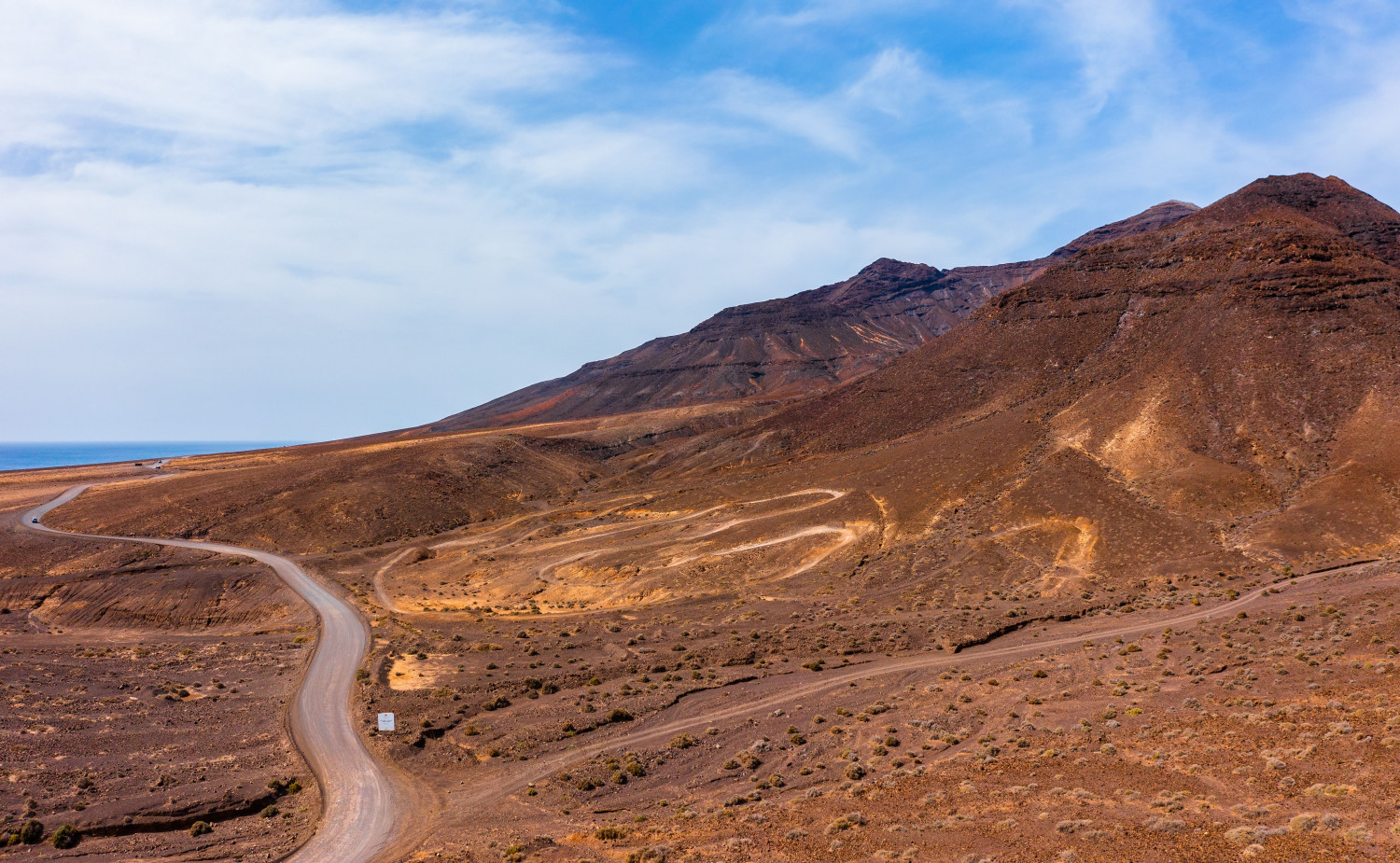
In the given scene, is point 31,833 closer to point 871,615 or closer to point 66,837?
point 66,837

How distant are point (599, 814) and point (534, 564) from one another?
1630 inches

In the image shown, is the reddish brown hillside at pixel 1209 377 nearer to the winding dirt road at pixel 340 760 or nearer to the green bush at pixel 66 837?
the winding dirt road at pixel 340 760

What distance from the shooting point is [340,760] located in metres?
25.1

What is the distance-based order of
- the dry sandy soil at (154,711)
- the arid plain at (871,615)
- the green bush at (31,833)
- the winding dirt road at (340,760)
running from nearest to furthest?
the green bush at (31,833) < the arid plain at (871,615) < the winding dirt road at (340,760) < the dry sandy soil at (154,711)

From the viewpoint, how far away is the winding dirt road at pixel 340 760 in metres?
19.6

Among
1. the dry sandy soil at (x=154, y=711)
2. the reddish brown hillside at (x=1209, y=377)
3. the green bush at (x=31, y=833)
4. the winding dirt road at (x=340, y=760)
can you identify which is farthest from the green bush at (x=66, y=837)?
the reddish brown hillside at (x=1209, y=377)

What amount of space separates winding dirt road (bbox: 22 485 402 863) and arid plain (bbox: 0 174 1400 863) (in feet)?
1.91

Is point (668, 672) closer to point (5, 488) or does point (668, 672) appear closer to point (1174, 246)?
point (1174, 246)

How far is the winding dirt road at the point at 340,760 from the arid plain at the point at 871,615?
58cm

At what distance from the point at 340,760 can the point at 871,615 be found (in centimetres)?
2855

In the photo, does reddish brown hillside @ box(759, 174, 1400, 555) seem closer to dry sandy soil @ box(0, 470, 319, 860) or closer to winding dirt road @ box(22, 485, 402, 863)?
winding dirt road @ box(22, 485, 402, 863)

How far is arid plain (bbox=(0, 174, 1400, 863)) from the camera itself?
62.3 feet

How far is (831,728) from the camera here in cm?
2581

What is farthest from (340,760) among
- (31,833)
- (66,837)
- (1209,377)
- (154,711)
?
(1209,377)
